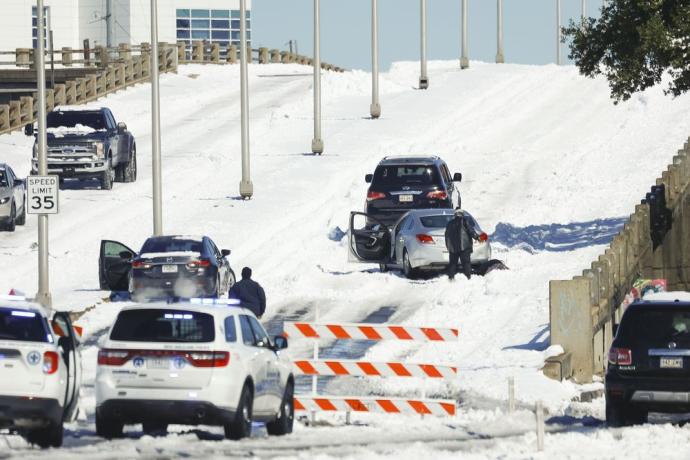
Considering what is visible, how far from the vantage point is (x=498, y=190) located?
49750 mm

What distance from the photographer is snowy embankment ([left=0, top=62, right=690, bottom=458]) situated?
27.4 meters

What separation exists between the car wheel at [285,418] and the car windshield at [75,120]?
2872cm

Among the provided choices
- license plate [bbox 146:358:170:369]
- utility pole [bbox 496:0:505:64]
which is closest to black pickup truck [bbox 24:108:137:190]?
license plate [bbox 146:358:170:369]

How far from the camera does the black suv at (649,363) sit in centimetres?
1911

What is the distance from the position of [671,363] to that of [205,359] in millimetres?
5233

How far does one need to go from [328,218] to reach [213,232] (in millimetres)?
3388

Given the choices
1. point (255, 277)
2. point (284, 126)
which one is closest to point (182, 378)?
point (255, 277)

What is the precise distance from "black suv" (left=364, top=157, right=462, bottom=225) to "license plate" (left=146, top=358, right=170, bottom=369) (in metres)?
22.1

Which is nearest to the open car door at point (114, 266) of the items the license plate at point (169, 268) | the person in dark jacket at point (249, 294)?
the license plate at point (169, 268)

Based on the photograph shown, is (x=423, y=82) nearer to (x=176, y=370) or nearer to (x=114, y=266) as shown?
(x=114, y=266)

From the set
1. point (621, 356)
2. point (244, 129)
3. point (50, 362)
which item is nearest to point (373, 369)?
point (621, 356)

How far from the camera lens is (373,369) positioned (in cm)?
2092

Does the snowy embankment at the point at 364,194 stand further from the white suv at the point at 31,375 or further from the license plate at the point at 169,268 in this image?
the license plate at the point at 169,268

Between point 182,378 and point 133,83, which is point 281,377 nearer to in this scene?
point 182,378
